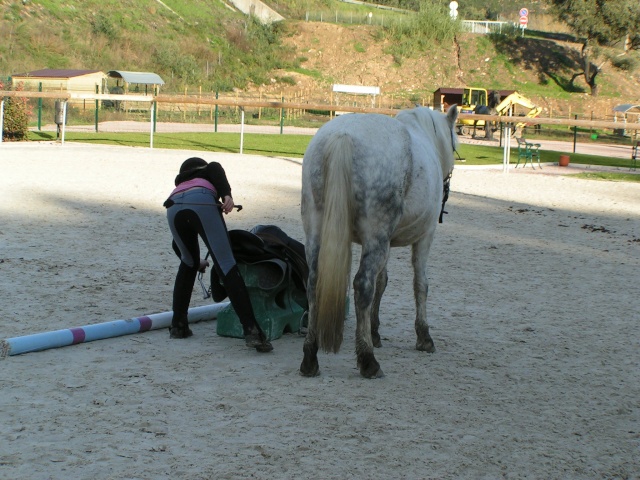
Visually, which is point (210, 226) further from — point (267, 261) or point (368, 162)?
point (368, 162)

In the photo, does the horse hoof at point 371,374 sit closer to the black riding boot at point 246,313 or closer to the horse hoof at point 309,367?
the horse hoof at point 309,367

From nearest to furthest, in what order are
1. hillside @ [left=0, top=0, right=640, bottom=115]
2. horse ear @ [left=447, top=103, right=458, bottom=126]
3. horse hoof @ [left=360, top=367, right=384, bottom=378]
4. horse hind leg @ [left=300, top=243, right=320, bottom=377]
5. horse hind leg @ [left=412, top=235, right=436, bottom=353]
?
horse hind leg @ [left=300, top=243, right=320, bottom=377] < horse hoof @ [left=360, top=367, right=384, bottom=378] < horse hind leg @ [left=412, top=235, right=436, bottom=353] < horse ear @ [left=447, top=103, right=458, bottom=126] < hillside @ [left=0, top=0, right=640, bottom=115]

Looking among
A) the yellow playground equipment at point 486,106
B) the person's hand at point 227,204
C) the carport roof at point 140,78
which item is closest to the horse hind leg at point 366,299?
the person's hand at point 227,204

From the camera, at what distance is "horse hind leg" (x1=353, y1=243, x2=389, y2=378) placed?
17.2 ft

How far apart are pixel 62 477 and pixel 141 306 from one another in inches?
140

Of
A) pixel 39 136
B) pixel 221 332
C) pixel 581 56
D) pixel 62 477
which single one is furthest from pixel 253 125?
pixel 581 56

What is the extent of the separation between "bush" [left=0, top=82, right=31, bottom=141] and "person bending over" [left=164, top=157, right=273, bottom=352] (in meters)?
21.0

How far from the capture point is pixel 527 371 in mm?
5707

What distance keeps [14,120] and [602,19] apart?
52488mm

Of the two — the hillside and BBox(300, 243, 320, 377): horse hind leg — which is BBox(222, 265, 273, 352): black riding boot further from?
the hillside

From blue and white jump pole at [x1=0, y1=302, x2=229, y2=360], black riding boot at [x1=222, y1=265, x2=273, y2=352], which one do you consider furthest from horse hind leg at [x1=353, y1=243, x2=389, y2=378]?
blue and white jump pole at [x1=0, y1=302, x2=229, y2=360]

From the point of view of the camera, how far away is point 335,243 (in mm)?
5078

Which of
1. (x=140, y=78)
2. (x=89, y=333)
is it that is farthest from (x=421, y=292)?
(x=140, y=78)

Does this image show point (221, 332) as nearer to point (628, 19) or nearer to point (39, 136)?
point (39, 136)
